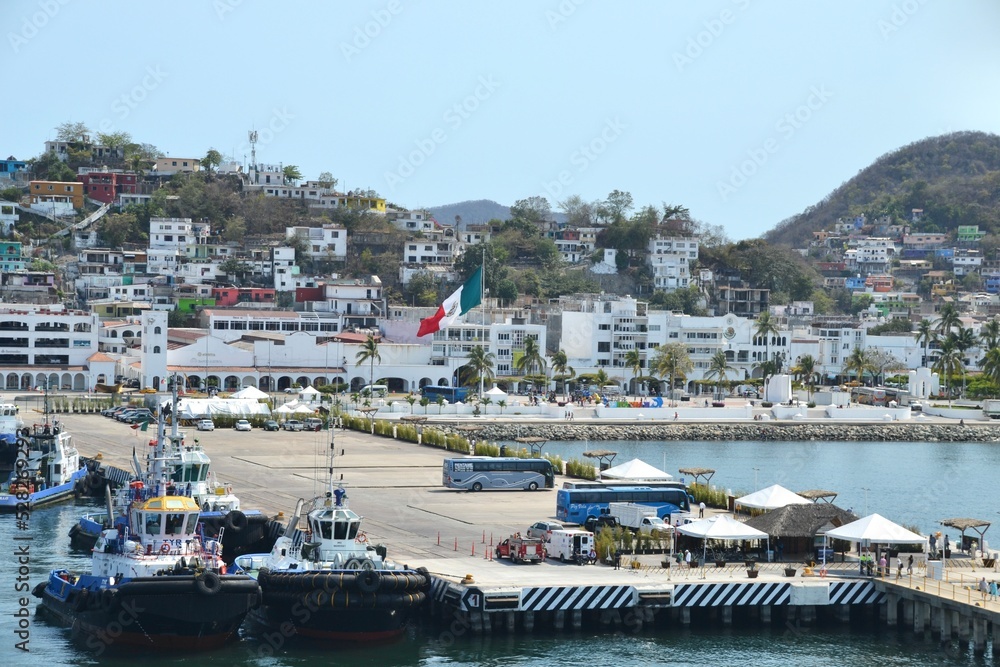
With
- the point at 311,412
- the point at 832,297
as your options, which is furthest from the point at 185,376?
the point at 832,297

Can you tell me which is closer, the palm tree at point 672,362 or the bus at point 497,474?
the bus at point 497,474

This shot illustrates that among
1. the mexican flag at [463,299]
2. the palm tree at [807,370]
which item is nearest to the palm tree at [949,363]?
the palm tree at [807,370]

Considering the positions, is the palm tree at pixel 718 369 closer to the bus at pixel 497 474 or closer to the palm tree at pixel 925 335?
the palm tree at pixel 925 335

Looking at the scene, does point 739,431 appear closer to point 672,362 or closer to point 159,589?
point 672,362

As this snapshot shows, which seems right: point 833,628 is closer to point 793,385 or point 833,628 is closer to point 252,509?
point 252,509

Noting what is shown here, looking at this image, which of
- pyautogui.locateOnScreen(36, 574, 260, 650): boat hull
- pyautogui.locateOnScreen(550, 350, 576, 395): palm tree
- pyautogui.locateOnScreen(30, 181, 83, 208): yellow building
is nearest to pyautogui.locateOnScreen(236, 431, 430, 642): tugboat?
pyautogui.locateOnScreen(36, 574, 260, 650): boat hull

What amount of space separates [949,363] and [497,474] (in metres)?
66.3

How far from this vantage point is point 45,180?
152375 mm

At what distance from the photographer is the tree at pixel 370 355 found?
96.6m

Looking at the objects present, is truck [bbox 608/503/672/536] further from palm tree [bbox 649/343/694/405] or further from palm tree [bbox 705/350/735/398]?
palm tree [bbox 705/350/735/398]

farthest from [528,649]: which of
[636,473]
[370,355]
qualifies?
[370,355]

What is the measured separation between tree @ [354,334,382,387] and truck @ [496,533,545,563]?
57.8 m

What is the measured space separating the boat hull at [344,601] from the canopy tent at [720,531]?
817cm

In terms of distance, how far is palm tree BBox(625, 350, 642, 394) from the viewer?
10519 centimetres
